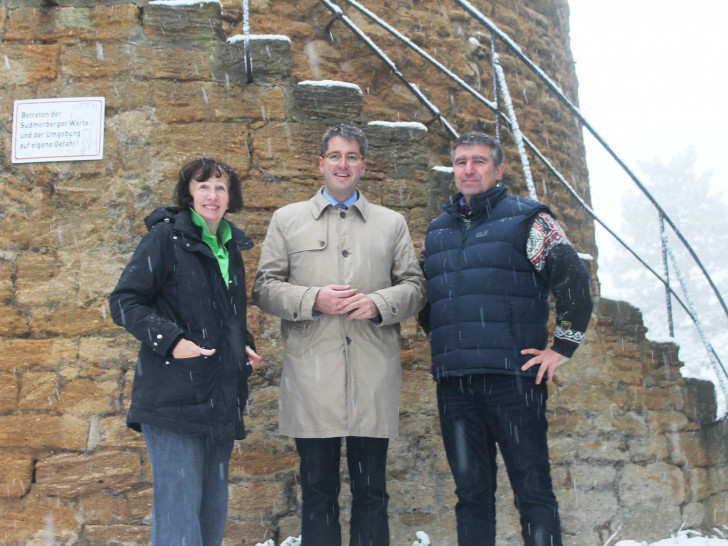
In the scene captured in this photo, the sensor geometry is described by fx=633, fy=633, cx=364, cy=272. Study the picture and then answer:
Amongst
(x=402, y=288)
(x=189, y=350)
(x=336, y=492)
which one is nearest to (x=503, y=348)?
(x=402, y=288)

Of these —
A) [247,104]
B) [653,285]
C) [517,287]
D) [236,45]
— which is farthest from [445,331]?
[653,285]

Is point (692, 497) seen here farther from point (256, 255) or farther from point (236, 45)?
point (236, 45)

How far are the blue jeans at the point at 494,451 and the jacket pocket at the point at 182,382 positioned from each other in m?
0.91

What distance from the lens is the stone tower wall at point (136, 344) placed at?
2939 mm

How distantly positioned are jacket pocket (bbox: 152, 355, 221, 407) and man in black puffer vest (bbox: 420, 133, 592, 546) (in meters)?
0.89

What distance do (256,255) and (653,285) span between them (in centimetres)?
3502

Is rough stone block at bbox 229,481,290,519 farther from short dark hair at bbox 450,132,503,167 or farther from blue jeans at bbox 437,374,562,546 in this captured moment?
short dark hair at bbox 450,132,503,167

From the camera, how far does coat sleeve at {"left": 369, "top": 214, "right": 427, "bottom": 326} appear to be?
237cm

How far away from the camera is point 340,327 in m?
2.40

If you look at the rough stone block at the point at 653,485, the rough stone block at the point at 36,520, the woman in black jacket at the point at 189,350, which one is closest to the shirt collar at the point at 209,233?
the woman in black jacket at the point at 189,350

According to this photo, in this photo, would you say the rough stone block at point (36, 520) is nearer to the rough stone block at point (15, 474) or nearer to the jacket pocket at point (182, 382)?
the rough stone block at point (15, 474)

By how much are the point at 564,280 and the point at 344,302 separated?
0.81 metres

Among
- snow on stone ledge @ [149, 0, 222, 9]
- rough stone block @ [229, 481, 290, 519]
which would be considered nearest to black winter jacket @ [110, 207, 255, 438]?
rough stone block @ [229, 481, 290, 519]

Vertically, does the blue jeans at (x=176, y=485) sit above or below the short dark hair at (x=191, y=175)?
below
